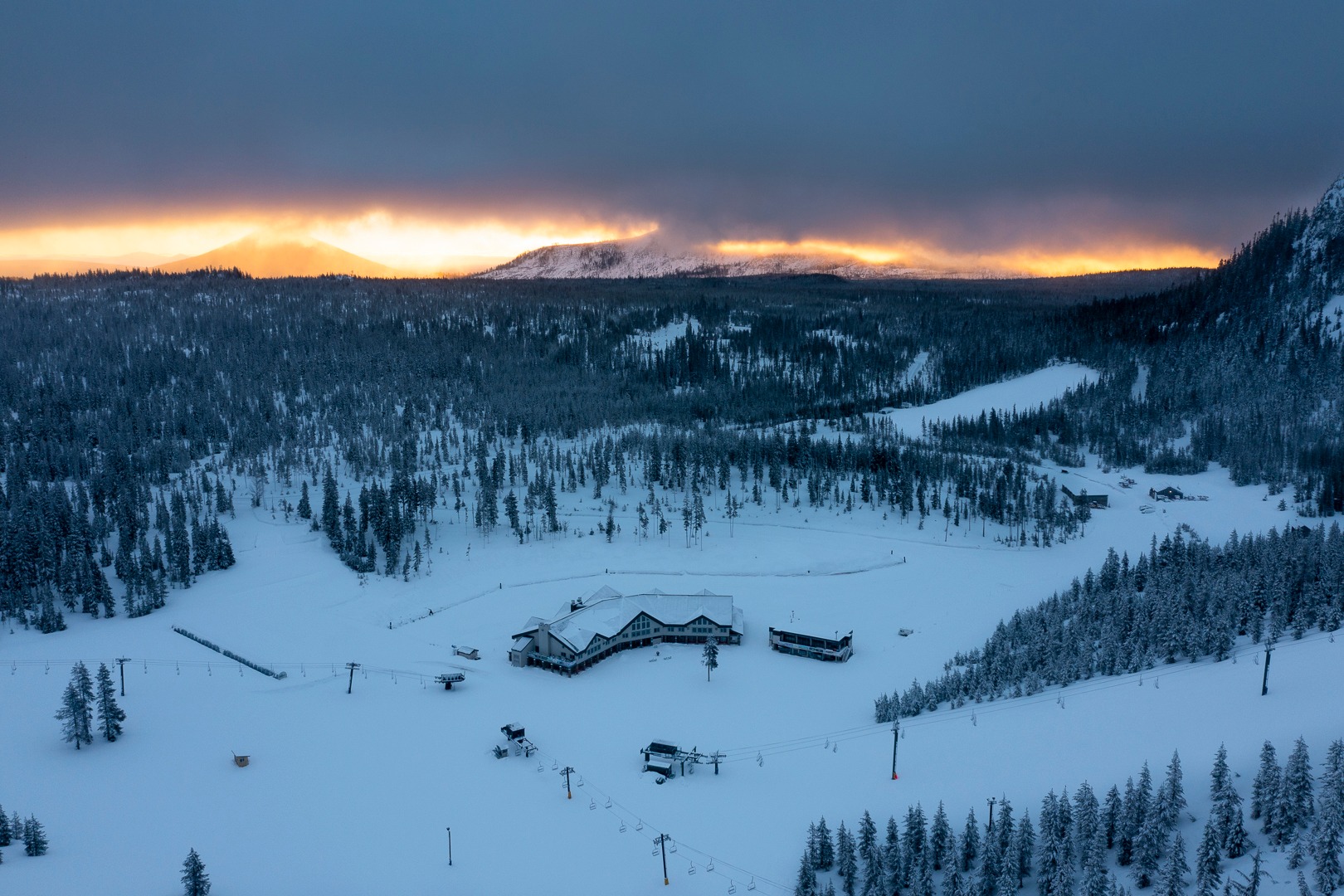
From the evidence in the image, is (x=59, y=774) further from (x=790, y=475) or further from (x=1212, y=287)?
(x=1212, y=287)

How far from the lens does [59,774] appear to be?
4444cm

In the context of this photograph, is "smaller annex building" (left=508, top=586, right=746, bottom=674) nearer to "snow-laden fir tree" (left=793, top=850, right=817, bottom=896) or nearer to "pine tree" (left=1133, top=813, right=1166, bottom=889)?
"snow-laden fir tree" (left=793, top=850, right=817, bottom=896)

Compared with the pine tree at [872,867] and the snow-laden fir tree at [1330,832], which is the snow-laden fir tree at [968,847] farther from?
the snow-laden fir tree at [1330,832]

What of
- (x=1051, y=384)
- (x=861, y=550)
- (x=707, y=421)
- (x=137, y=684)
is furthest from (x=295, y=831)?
(x=1051, y=384)

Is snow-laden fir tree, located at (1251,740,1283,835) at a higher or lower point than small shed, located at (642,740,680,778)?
higher

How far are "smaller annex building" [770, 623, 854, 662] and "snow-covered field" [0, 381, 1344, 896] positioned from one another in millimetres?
995

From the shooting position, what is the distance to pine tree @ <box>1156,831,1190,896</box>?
28.8 m

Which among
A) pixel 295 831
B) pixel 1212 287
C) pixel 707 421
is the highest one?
pixel 1212 287

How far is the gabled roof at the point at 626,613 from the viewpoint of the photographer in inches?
2408

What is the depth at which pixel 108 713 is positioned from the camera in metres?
47.9

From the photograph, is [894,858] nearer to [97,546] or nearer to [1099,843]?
[1099,843]

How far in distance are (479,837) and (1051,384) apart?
170933mm

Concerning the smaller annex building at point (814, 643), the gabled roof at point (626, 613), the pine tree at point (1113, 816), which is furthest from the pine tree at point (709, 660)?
the pine tree at point (1113, 816)

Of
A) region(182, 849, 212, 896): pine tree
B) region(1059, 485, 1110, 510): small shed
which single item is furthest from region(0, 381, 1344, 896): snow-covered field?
region(1059, 485, 1110, 510): small shed
